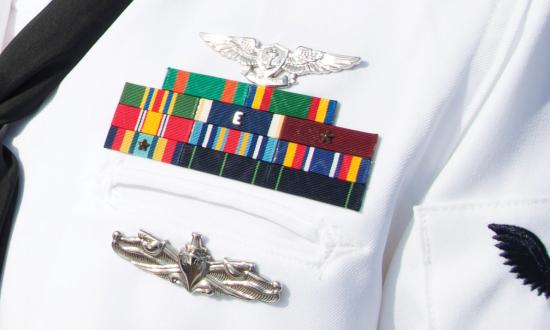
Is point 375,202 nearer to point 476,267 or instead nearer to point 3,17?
point 476,267

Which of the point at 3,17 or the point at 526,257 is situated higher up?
the point at 3,17

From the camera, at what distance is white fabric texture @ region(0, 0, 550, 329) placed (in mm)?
857

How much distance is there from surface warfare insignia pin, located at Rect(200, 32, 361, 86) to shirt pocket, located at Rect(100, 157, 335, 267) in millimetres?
142

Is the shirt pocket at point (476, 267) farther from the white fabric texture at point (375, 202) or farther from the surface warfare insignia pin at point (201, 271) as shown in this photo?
the surface warfare insignia pin at point (201, 271)

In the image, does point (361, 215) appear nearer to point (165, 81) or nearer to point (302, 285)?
point (302, 285)

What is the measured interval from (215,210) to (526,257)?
0.37 m

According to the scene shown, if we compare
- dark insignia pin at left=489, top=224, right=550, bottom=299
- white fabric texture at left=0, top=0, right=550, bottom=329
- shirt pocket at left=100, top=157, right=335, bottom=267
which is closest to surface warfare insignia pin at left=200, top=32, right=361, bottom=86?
white fabric texture at left=0, top=0, right=550, bottom=329

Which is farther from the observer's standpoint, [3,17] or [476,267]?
[3,17]

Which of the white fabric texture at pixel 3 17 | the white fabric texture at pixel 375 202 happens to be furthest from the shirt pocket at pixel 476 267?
the white fabric texture at pixel 3 17

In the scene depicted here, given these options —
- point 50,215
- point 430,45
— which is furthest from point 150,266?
point 430,45

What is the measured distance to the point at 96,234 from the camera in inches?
37.4

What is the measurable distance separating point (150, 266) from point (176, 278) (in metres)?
0.04

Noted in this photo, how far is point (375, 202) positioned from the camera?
0.87 m

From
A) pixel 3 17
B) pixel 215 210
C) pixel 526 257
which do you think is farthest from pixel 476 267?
pixel 3 17
